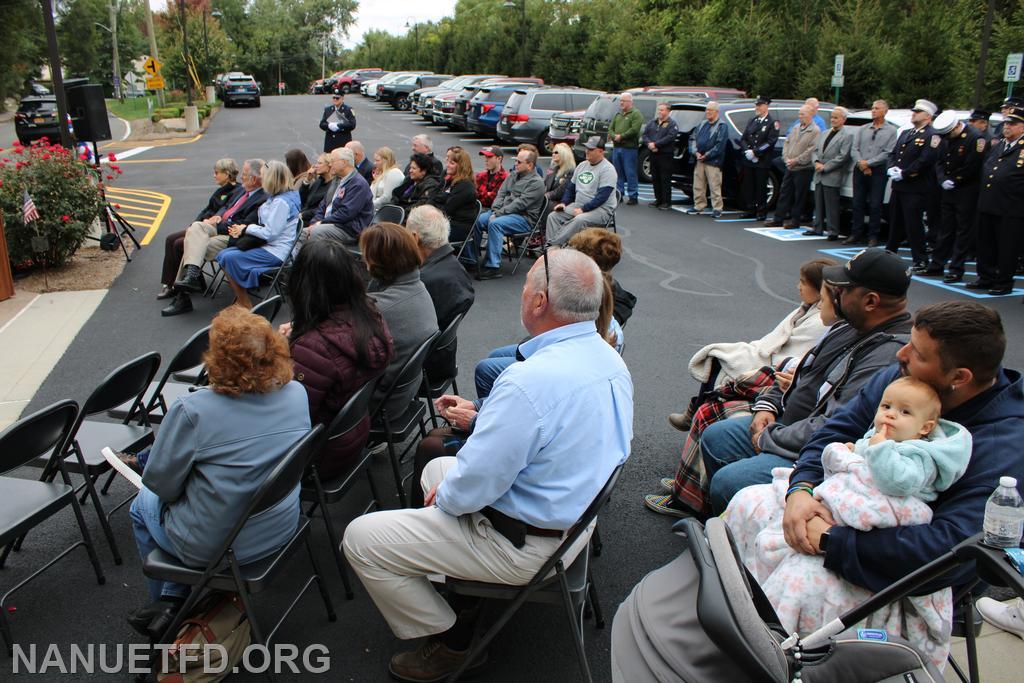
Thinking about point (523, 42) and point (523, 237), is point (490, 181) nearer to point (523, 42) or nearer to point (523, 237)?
point (523, 237)

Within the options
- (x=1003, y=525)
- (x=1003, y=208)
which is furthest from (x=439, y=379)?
(x=1003, y=208)

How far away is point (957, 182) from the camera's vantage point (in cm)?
934

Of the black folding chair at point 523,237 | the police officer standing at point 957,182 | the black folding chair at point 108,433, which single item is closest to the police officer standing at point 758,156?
the police officer standing at point 957,182

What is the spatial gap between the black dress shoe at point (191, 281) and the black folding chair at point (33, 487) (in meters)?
4.67

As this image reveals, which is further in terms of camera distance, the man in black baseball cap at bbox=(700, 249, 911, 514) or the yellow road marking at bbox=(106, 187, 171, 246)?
the yellow road marking at bbox=(106, 187, 171, 246)

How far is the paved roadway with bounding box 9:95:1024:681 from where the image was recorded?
11.0 ft

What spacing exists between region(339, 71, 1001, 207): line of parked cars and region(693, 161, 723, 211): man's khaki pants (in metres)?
0.50

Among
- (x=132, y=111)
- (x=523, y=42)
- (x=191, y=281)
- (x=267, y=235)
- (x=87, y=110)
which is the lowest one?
(x=191, y=281)

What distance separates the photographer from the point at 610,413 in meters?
2.84

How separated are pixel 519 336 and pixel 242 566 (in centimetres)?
461

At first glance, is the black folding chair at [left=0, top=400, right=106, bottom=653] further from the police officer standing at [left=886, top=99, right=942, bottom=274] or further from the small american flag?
the police officer standing at [left=886, top=99, right=942, bottom=274]

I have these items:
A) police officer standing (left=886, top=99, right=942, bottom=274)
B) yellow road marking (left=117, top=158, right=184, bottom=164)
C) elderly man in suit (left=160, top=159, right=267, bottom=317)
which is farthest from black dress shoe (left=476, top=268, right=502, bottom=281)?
yellow road marking (left=117, top=158, right=184, bottom=164)

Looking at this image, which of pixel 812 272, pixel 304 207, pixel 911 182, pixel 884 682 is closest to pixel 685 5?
pixel 911 182

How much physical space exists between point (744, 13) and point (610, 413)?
107ft
